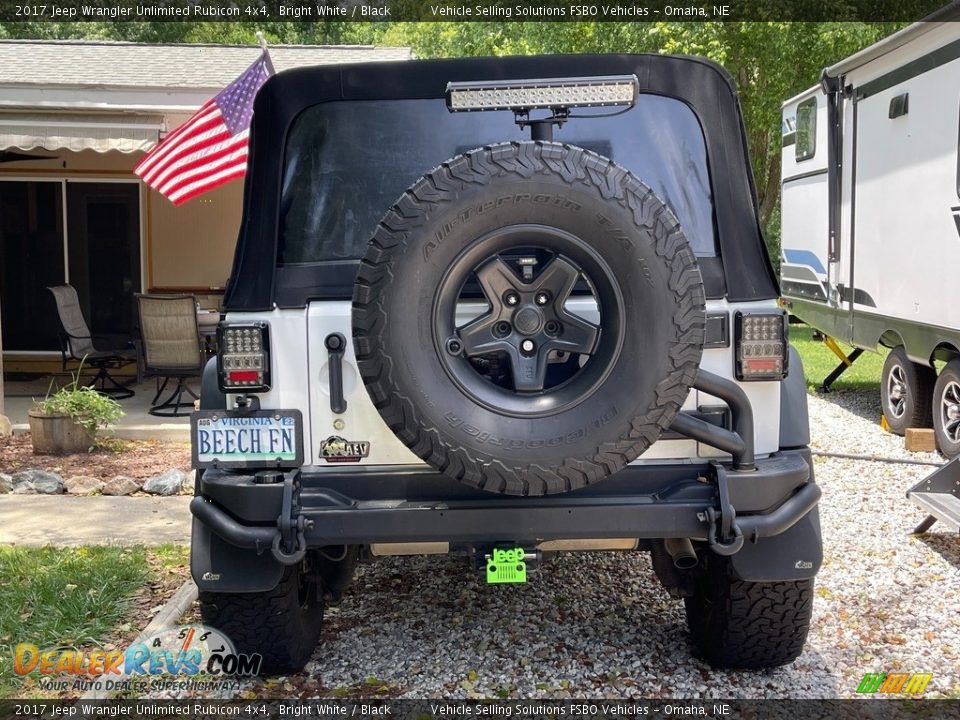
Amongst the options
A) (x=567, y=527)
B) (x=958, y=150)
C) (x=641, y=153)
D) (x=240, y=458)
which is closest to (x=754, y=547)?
(x=567, y=527)

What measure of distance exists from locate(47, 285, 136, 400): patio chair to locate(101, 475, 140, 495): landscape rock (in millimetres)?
3255

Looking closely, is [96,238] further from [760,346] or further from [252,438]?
[760,346]

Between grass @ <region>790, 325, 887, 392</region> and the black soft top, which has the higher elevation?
the black soft top

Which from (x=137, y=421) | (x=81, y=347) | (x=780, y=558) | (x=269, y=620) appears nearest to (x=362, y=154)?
(x=269, y=620)

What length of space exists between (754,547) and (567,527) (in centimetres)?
71

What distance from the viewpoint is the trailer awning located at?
8.73 meters

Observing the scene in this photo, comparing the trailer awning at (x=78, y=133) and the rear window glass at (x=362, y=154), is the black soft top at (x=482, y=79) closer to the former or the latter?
the rear window glass at (x=362, y=154)

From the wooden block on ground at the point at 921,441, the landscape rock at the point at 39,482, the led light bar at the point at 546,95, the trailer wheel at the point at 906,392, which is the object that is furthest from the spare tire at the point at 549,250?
the trailer wheel at the point at 906,392

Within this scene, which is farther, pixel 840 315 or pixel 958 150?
pixel 840 315

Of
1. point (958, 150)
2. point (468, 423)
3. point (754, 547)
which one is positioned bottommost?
point (754, 547)

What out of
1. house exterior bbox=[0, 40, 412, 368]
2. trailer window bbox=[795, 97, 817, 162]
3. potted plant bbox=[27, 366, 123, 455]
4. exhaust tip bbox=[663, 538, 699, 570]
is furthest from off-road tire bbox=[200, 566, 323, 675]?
trailer window bbox=[795, 97, 817, 162]

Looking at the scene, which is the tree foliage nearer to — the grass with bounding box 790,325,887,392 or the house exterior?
the grass with bounding box 790,325,887,392

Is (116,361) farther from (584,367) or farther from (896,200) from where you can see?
(584,367)

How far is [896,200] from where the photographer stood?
7969mm
